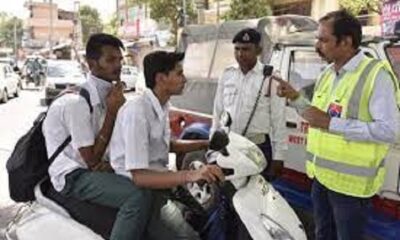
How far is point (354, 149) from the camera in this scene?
327 centimetres

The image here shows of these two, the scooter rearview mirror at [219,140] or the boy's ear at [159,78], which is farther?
the boy's ear at [159,78]

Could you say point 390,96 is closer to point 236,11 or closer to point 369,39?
point 369,39

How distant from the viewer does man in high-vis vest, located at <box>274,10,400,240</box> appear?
3178 mm

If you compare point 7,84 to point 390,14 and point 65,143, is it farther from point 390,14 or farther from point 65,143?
point 65,143

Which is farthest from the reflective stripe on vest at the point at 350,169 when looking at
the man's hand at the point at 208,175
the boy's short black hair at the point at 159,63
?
the boy's short black hair at the point at 159,63

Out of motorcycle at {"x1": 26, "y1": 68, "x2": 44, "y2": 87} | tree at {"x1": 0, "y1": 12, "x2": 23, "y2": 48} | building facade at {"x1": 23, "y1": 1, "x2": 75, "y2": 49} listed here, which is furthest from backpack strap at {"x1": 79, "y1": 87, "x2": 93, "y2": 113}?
tree at {"x1": 0, "y1": 12, "x2": 23, "y2": 48}

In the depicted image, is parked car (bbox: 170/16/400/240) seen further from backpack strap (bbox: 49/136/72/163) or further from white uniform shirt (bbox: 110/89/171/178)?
backpack strap (bbox: 49/136/72/163)

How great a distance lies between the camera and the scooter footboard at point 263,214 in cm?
323

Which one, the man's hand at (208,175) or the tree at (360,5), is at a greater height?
the tree at (360,5)

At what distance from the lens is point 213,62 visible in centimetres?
809

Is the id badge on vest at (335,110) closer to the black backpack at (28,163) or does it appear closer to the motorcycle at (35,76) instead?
the black backpack at (28,163)

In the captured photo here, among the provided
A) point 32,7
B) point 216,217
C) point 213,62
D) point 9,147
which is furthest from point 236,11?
point 32,7

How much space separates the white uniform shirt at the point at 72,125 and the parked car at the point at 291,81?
1.77 metres

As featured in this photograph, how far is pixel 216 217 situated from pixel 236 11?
2096cm
